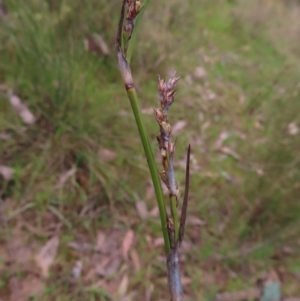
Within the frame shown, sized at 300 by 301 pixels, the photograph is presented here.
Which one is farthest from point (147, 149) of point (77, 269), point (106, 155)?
point (106, 155)

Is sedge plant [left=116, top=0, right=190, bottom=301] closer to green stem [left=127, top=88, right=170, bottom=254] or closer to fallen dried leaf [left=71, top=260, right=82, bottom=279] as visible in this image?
green stem [left=127, top=88, right=170, bottom=254]

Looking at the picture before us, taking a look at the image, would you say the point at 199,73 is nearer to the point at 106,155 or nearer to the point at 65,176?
the point at 106,155

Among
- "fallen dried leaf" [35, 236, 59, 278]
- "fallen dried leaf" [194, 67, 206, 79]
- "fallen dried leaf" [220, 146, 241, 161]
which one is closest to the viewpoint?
"fallen dried leaf" [35, 236, 59, 278]

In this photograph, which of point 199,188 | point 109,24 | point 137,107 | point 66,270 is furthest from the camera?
point 109,24

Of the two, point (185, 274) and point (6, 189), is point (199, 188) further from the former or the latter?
point (6, 189)

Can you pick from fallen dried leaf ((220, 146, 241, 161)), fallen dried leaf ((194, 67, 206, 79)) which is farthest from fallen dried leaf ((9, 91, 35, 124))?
fallen dried leaf ((194, 67, 206, 79))

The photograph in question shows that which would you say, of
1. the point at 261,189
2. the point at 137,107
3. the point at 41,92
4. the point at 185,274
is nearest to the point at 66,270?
the point at 185,274
